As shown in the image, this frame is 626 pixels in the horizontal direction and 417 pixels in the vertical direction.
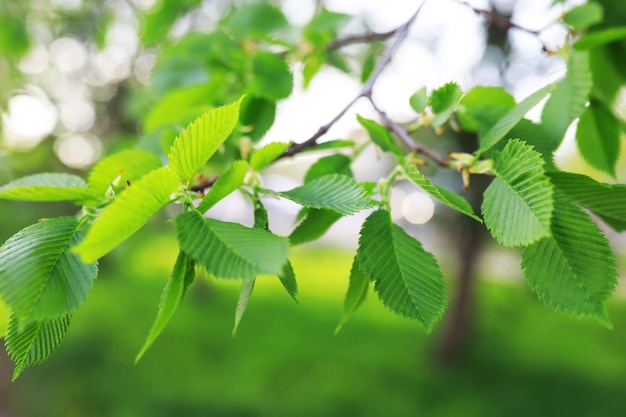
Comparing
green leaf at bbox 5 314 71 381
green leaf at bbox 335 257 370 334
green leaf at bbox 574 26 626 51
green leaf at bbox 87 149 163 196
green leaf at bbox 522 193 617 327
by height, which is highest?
green leaf at bbox 574 26 626 51

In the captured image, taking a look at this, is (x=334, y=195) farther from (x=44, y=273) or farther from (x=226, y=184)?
(x=44, y=273)

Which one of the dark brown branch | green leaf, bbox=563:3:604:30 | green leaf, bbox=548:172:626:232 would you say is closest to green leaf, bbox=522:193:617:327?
green leaf, bbox=548:172:626:232

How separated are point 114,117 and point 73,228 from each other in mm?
4819

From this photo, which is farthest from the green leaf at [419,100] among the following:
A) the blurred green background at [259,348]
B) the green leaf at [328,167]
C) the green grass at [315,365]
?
the green grass at [315,365]

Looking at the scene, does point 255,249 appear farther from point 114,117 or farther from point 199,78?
point 114,117

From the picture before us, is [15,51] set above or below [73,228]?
below

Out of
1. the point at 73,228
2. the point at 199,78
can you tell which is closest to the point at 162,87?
the point at 199,78

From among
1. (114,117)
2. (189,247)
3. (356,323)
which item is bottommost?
(356,323)

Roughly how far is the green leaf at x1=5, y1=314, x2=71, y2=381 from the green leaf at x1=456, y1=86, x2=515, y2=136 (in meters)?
0.56

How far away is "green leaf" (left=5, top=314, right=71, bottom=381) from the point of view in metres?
0.46

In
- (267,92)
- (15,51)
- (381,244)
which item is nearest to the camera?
(381,244)

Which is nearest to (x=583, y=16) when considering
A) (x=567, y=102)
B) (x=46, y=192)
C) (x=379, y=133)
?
(x=567, y=102)

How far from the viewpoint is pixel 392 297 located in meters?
0.51

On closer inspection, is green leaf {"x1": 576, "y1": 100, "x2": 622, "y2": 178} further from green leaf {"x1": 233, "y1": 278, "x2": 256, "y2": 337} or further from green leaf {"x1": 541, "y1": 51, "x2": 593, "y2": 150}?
green leaf {"x1": 233, "y1": 278, "x2": 256, "y2": 337}
